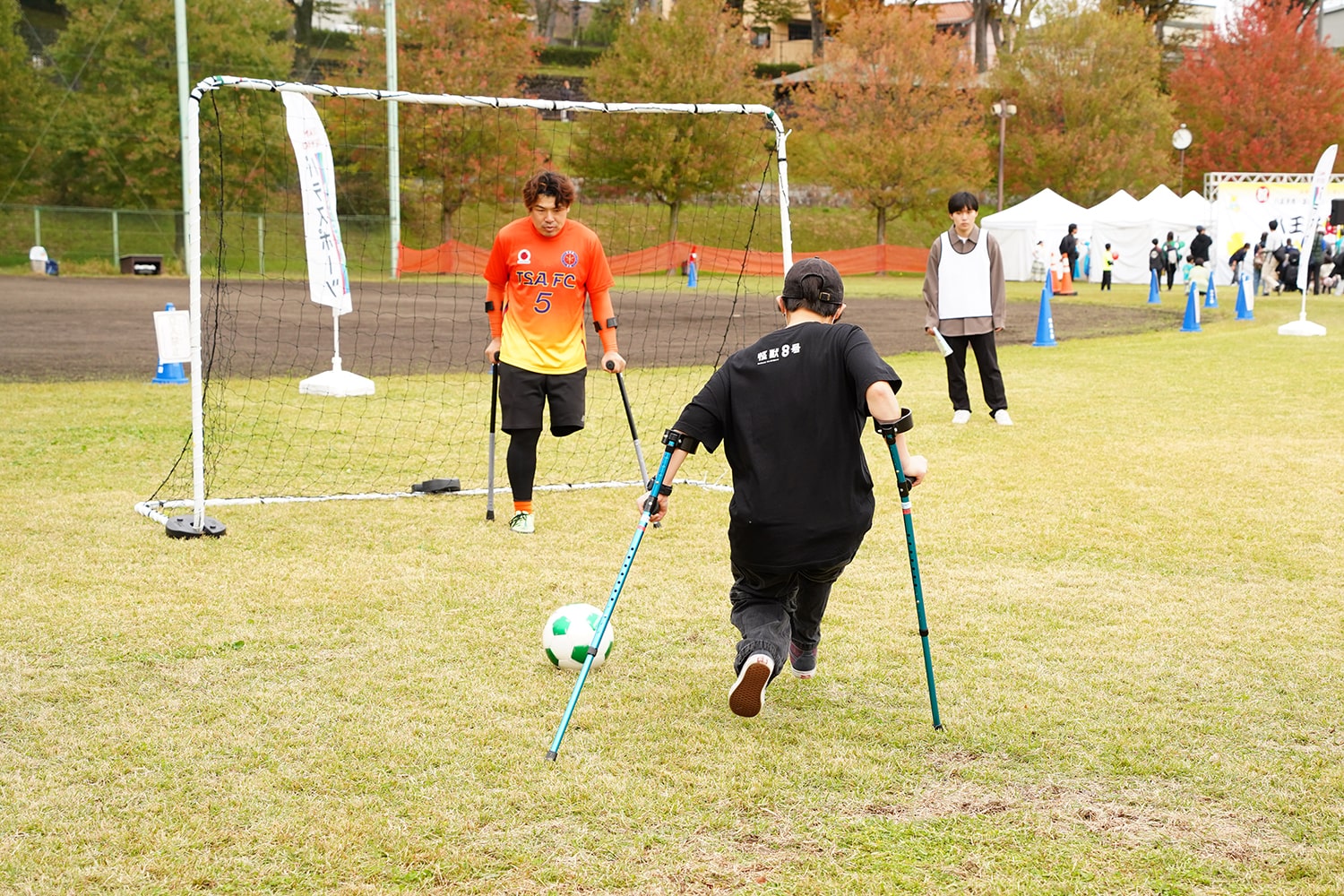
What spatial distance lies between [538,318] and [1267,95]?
54576 mm

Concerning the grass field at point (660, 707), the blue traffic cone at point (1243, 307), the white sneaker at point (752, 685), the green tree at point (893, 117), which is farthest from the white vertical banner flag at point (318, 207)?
the green tree at point (893, 117)

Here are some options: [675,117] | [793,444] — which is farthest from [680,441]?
[675,117]

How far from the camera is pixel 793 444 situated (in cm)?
412

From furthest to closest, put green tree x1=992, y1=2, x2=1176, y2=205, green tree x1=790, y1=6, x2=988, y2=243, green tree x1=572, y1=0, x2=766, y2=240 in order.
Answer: green tree x1=992, y1=2, x2=1176, y2=205 → green tree x1=790, y1=6, x2=988, y2=243 → green tree x1=572, y1=0, x2=766, y2=240

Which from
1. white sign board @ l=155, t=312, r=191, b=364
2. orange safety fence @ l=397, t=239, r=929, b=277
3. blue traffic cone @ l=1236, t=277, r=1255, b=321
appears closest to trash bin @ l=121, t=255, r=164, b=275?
orange safety fence @ l=397, t=239, r=929, b=277

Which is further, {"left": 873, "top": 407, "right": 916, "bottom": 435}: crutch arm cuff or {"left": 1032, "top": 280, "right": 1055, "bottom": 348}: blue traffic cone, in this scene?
{"left": 1032, "top": 280, "right": 1055, "bottom": 348}: blue traffic cone

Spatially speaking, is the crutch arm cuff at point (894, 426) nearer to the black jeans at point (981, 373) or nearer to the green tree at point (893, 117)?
the black jeans at point (981, 373)

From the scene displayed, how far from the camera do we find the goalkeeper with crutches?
4.09m

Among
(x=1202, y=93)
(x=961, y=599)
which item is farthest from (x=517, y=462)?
(x=1202, y=93)

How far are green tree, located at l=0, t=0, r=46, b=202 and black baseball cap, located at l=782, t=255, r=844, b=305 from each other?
1660 inches

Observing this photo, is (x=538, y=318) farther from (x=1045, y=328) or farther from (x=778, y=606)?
(x=1045, y=328)

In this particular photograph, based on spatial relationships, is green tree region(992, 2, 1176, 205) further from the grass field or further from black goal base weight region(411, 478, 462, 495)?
black goal base weight region(411, 478, 462, 495)

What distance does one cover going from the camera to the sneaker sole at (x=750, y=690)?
413cm

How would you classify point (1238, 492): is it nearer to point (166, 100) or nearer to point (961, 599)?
point (961, 599)
